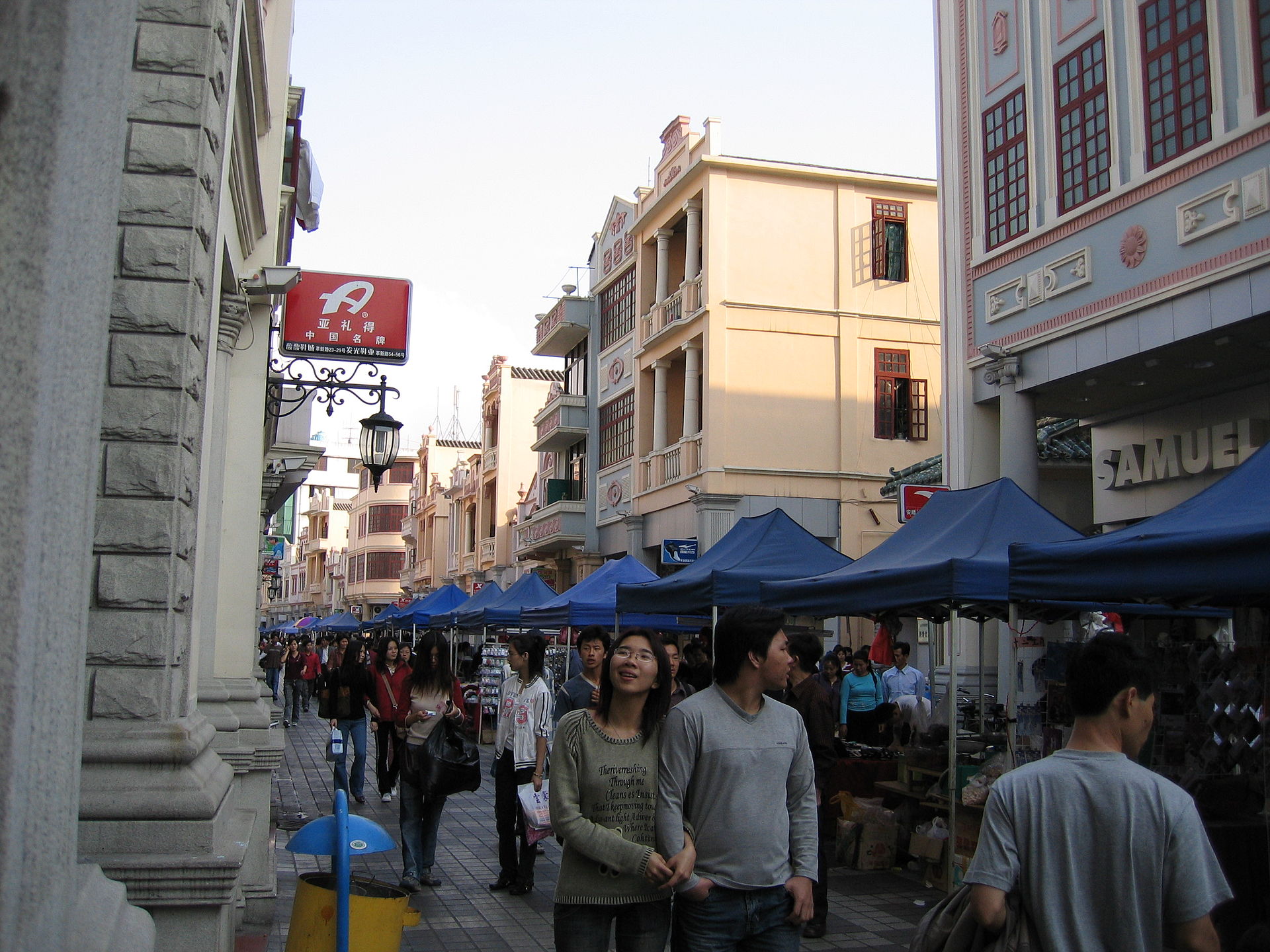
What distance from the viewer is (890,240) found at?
2653 centimetres

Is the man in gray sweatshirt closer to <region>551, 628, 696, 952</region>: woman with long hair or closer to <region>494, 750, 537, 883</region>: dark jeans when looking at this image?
<region>551, 628, 696, 952</region>: woman with long hair

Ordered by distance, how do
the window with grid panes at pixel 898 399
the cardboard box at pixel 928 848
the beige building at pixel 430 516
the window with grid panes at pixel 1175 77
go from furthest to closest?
1. the beige building at pixel 430 516
2. the window with grid panes at pixel 898 399
3. the window with grid panes at pixel 1175 77
4. the cardboard box at pixel 928 848

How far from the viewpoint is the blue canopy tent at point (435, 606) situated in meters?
27.6

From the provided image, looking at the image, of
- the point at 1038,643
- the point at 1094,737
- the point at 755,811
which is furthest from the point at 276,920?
the point at 1094,737

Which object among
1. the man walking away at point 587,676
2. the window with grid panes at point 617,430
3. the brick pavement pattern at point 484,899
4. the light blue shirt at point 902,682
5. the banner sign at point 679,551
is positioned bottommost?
the brick pavement pattern at point 484,899

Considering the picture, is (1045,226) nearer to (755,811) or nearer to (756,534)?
(756,534)

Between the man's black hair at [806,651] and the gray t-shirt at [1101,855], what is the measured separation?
483cm

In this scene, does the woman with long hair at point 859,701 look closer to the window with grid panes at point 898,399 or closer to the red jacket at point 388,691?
the red jacket at point 388,691

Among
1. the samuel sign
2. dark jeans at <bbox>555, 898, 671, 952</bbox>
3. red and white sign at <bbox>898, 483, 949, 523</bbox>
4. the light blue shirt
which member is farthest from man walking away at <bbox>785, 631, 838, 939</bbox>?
the samuel sign

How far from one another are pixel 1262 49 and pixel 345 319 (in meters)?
9.14

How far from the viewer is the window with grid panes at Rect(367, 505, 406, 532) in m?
75.8

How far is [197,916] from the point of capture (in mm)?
4727

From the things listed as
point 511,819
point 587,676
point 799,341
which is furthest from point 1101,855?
point 799,341

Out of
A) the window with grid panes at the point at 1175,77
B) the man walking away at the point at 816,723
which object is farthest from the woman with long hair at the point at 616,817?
the window with grid panes at the point at 1175,77
